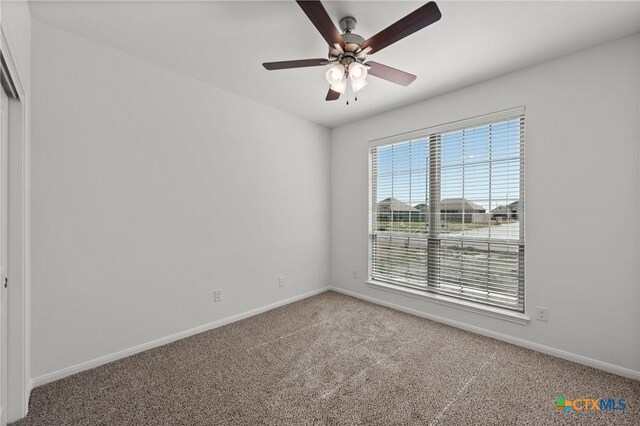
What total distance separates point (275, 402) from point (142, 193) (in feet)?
6.65

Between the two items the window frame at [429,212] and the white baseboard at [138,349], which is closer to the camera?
the white baseboard at [138,349]

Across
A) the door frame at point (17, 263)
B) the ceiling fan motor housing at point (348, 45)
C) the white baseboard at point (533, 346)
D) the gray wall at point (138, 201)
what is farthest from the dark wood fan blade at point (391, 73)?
the white baseboard at point (533, 346)

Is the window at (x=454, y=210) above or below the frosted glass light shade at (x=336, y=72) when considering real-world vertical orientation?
below

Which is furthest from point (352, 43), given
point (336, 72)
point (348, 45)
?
point (336, 72)

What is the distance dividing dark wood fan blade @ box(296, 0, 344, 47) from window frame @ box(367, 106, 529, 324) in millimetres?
1835

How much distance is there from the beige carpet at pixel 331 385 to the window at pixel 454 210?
666 mm

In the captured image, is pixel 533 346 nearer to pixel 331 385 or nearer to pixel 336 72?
pixel 331 385

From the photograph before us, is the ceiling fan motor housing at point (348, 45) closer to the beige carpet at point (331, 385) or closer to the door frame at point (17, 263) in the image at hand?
the door frame at point (17, 263)

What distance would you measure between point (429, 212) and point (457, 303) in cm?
106

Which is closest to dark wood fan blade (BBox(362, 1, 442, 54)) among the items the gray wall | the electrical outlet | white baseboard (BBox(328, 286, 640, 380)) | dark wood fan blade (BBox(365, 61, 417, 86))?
dark wood fan blade (BBox(365, 61, 417, 86))

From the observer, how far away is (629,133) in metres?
2.05

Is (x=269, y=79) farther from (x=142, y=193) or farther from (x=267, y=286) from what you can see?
(x=267, y=286)

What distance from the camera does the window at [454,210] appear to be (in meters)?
2.68

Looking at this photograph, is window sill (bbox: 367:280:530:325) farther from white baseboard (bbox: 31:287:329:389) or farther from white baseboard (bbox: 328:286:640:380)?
white baseboard (bbox: 31:287:329:389)
